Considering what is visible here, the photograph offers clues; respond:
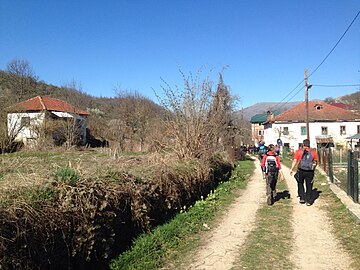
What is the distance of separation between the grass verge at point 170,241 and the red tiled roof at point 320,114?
51218mm

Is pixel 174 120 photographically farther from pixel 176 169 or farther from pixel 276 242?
pixel 276 242

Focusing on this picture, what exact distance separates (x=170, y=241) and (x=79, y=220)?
7.40ft

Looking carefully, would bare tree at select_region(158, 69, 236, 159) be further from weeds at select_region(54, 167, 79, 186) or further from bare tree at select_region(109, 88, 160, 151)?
bare tree at select_region(109, 88, 160, 151)

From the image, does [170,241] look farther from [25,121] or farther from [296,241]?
[25,121]

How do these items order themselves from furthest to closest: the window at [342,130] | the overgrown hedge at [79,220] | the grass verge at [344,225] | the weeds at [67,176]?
1. the window at [342,130]
2. the grass verge at [344,225]
3. the weeds at [67,176]
4. the overgrown hedge at [79,220]

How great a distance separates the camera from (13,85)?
195ft

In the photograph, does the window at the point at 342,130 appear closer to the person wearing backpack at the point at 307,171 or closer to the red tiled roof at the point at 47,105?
the red tiled roof at the point at 47,105

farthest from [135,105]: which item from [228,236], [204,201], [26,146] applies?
[228,236]

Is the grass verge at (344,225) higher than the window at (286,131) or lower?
lower

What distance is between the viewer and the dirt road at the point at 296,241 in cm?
498

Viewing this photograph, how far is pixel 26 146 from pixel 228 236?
2904 centimetres

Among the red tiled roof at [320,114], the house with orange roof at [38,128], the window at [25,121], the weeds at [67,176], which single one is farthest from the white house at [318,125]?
the weeds at [67,176]

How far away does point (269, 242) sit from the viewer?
235 inches

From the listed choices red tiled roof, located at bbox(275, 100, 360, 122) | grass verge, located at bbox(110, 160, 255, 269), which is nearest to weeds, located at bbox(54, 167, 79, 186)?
grass verge, located at bbox(110, 160, 255, 269)
